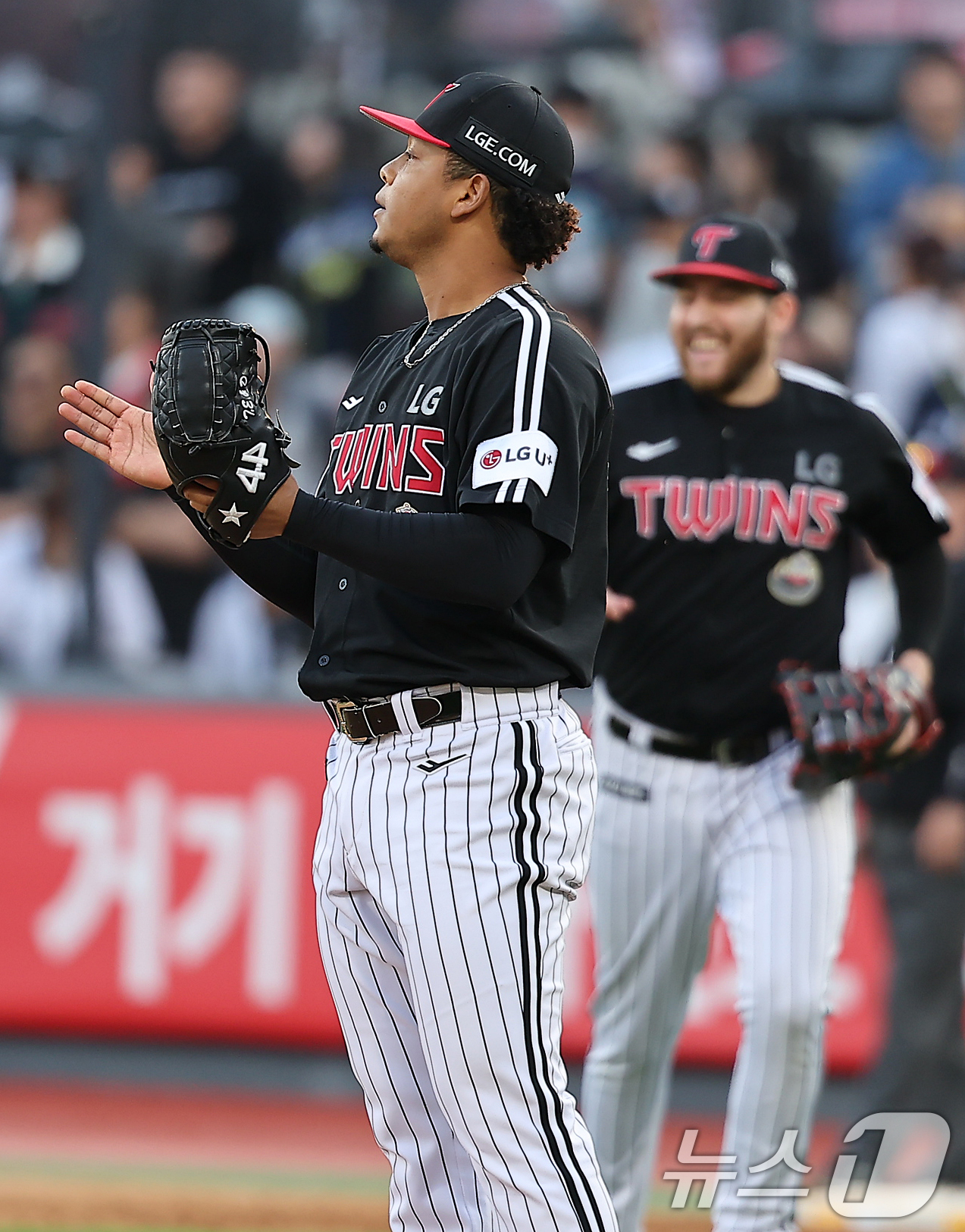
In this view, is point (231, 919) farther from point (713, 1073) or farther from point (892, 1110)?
point (892, 1110)

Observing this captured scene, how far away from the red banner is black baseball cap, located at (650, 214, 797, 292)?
8.56 feet

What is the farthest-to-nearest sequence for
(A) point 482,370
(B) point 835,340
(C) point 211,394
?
(B) point 835,340 → (A) point 482,370 → (C) point 211,394

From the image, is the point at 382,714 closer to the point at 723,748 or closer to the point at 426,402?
the point at 426,402

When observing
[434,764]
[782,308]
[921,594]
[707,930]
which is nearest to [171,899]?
[707,930]

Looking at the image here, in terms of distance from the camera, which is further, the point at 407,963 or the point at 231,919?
the point at 231,919

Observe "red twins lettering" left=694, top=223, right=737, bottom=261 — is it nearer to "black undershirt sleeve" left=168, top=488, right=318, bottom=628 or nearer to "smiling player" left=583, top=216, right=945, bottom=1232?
"smiling player" left=583, top=216, right=945, bottom=1232

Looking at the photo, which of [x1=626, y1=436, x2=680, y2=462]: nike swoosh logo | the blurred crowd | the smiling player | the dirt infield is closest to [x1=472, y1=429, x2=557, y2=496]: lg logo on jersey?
the smiling player

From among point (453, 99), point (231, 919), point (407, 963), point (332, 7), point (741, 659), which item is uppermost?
point (332, 7)

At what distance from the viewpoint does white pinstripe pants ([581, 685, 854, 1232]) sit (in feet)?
10.9

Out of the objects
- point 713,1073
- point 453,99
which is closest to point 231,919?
point 713,1073

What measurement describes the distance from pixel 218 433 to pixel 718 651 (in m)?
1.60

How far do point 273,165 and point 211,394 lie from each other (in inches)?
221

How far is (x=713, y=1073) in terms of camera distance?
559 cm

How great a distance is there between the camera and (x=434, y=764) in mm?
2404
